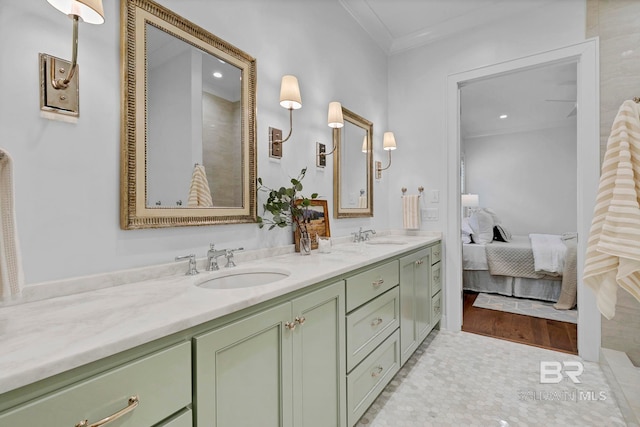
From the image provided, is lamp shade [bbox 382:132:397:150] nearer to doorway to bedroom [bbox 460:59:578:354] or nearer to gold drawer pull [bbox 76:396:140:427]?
doorway to bedroom [bbox 460:59:578:354]

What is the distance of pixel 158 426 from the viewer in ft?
2.29

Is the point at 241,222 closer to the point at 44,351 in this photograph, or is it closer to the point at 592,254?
the point at 44,351

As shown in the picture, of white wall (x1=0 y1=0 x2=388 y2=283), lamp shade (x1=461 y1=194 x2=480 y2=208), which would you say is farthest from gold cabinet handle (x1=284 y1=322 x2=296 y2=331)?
lamp shade (x1=461 y1=194 x2=480 y2=208)

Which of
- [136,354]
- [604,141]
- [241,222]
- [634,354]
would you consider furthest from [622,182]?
[136,354]

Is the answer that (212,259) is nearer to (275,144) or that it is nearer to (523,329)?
(275,144)

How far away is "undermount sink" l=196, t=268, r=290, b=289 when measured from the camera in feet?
4.30

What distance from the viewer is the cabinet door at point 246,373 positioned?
2.61 feet

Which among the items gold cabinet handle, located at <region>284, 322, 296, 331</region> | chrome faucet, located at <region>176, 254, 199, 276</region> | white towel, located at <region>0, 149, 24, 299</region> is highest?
white towel, located at <region>0, 149, 24, 299</region>

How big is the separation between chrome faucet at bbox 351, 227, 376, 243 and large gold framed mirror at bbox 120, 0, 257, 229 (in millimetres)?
1060

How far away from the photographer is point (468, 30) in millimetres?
2707

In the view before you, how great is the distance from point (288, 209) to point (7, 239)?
126 cm

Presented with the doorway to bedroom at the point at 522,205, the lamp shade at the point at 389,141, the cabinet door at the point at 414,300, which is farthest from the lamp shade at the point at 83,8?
the doorway to bedroom at the point at 522,205

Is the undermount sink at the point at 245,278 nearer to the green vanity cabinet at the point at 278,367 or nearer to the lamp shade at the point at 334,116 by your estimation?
the green vanity cabinet at the point at 278,367

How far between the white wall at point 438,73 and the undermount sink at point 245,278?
193 cm
